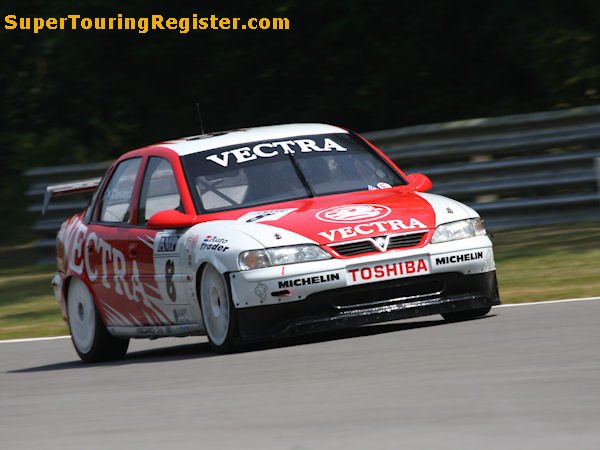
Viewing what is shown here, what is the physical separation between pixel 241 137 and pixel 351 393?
141 inches

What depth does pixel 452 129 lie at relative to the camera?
1595cm

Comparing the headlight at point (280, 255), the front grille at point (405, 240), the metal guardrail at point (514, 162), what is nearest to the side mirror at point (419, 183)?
the front grille at point (405, 240)

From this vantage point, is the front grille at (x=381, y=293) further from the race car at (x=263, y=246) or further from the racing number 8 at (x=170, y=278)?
the racing number 8 at (x=170, y=278)

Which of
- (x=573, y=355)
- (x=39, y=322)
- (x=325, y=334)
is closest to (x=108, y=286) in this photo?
(x=325, y=334)

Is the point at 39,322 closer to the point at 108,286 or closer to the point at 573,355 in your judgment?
the point at 108,286

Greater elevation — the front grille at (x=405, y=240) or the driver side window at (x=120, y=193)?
the driver side window at (x=120, y=193)

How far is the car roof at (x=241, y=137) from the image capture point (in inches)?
368

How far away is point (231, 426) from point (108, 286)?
152 inches

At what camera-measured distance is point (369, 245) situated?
8055 millimetres

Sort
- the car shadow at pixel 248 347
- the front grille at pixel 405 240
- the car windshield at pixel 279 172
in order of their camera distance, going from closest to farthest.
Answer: the front grille at pixel 405 240, the car shadow at pixel 248 347, the car windshield at pixel 279 172

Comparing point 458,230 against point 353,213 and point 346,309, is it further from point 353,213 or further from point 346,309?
point 346,309

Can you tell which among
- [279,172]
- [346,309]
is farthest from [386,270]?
[279,172]

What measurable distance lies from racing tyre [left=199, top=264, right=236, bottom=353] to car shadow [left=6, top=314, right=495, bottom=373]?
0.11 metres

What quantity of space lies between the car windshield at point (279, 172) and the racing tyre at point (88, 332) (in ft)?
3.97
